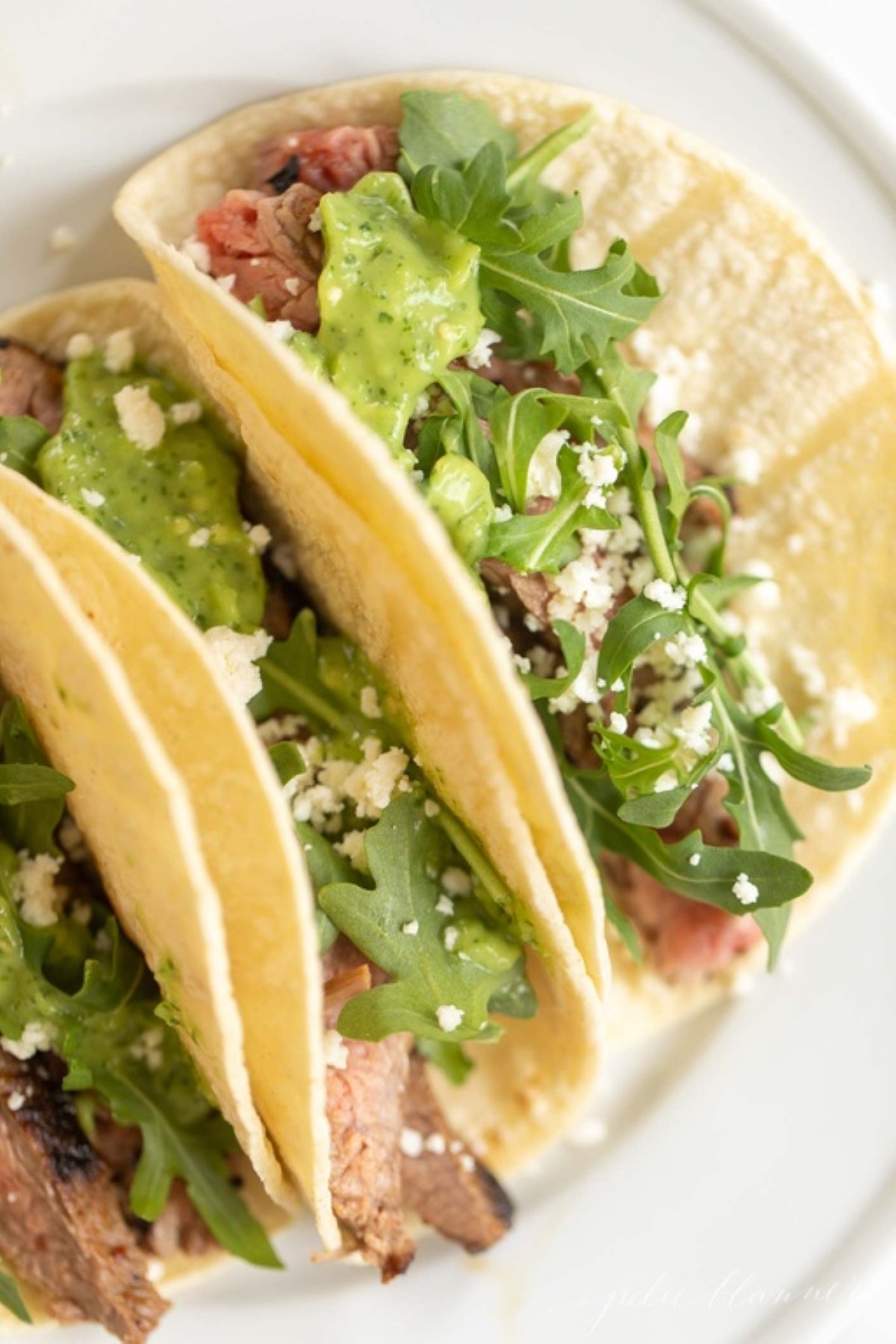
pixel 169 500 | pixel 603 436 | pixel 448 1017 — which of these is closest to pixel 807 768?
pixel 603 436

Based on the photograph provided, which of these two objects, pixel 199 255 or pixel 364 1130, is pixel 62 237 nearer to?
pixel 199 255

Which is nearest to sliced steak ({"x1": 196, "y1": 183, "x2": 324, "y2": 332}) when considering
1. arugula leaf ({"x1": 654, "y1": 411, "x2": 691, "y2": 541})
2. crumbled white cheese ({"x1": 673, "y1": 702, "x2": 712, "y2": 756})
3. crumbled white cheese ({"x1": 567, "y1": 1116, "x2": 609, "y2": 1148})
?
arugula leaf ({"x1": 654, "y1": 411, "x2": 691, "y2": 541})

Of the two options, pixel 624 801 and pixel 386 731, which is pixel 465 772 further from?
pixel 624 801

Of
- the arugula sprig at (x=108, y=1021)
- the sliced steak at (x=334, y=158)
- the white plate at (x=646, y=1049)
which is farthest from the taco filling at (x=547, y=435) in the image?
the arugula sprig at (x=108, y=1021)

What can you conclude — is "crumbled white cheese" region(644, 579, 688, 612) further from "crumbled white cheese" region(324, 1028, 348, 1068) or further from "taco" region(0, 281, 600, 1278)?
"crumbled white cheese" region(324, 1028, 348, 1068)

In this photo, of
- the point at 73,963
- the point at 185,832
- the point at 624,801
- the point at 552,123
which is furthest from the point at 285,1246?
the point at 552,123

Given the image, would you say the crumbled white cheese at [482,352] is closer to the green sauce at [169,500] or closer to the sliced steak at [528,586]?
the sliced steak at [528,586]
